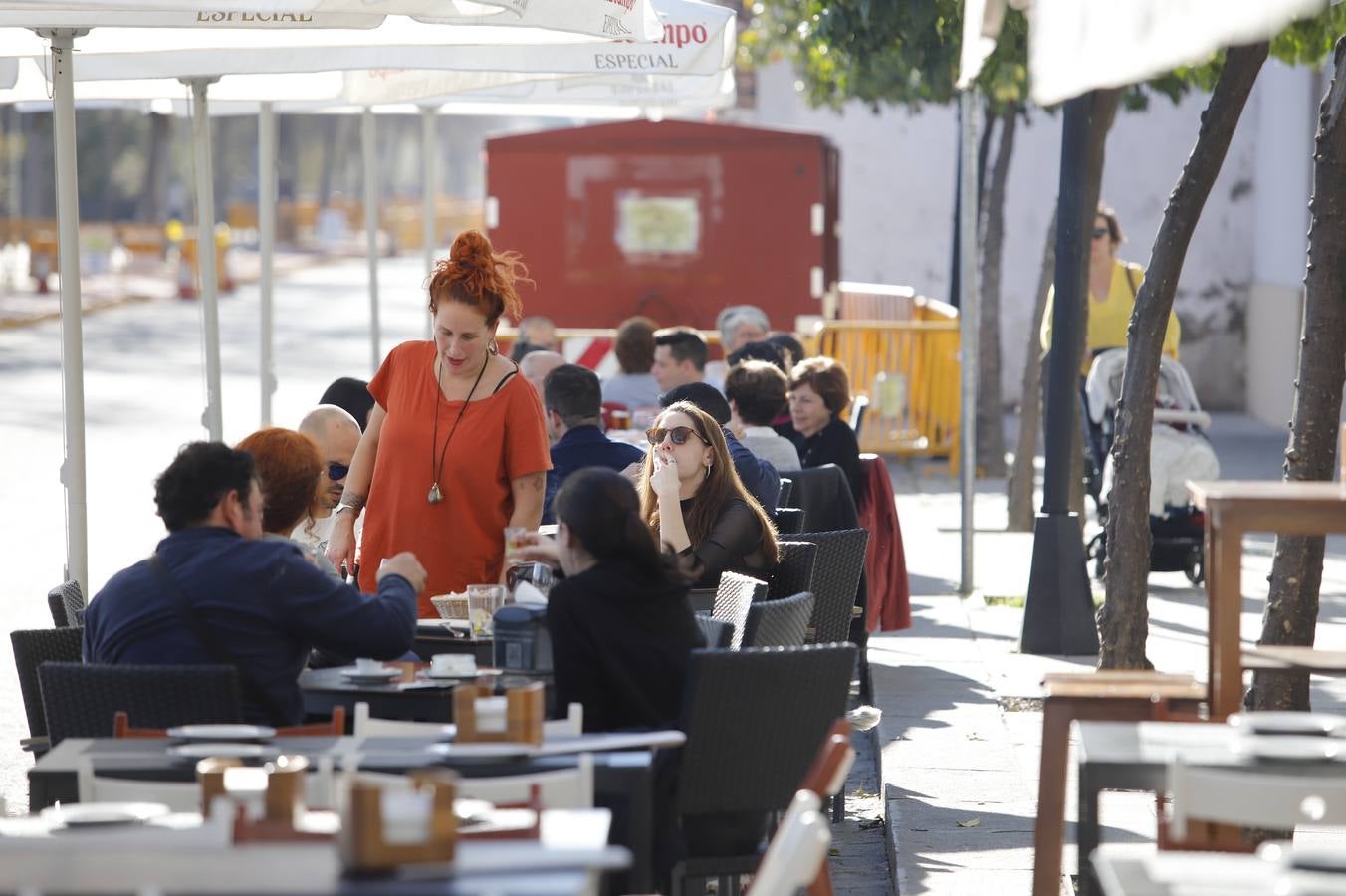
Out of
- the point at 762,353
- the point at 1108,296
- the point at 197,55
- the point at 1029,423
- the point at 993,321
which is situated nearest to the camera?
the point at 197,55

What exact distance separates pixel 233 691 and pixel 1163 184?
17.7 meters

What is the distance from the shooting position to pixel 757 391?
878 cm

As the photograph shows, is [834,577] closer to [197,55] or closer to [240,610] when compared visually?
[240,610]

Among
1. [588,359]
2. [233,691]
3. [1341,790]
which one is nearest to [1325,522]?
[1341,790]

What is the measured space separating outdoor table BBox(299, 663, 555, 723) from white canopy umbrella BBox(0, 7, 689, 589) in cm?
194

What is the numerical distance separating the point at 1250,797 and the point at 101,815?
2.04 m

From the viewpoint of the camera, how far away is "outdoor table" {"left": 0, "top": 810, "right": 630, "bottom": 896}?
2.97 metres

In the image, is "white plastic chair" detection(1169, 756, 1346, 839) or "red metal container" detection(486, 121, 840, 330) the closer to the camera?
"white plastic chair" detection(1169, 756, 1346, 839)

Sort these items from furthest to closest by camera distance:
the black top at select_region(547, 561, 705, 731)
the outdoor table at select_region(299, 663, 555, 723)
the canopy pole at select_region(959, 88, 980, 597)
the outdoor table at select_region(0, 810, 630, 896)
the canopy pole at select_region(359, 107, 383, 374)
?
the canopy pole at select_region(359, 107, 383, 374) → the canopy pole at select_region(959, 88, 980, 597) → the outdoor table at select_region(299, 663, 555, 723) → the black top at select_region(547, 561, 705, 731) → the outdoor table at select_region(0, 810, 630, 896)

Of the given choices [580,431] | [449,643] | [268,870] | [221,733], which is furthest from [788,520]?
[268,870]

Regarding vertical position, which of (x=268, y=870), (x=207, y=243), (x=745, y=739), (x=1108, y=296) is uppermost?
(x=207, y=243)

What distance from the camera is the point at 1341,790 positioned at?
3.94 metres

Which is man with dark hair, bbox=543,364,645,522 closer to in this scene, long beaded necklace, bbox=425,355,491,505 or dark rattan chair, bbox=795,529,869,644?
dark rattan chair, bbox=795,529,869,644

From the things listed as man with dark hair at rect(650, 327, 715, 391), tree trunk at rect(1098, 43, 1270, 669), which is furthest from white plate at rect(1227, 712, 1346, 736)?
man with dark hair at rect(650, 327, 715, 391)
